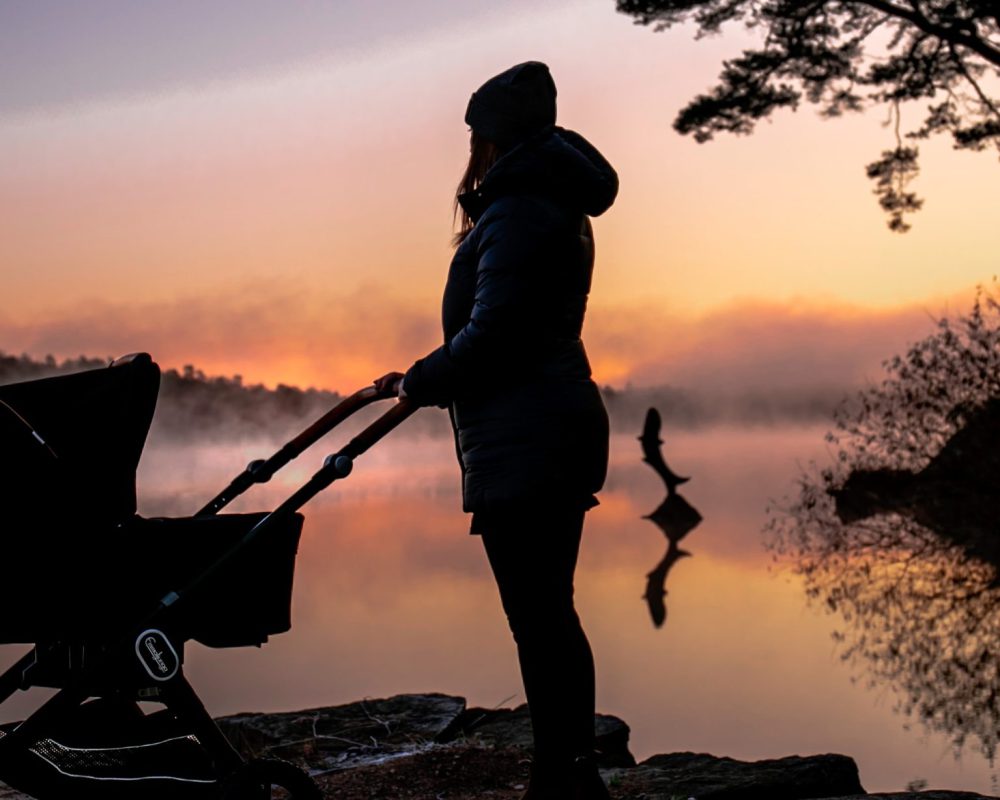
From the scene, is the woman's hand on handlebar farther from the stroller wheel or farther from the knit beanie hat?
the stroller wheel

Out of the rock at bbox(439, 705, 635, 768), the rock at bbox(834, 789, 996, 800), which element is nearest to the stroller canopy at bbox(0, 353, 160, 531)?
the rock at bbox(834, 789, 996, 800)

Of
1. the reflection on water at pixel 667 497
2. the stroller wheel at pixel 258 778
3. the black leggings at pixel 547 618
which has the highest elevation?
the reflection on water at pixel 667 497

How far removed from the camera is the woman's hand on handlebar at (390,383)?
362 centimetres

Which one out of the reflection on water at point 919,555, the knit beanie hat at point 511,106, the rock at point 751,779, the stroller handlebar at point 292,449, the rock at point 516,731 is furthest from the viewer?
the reflection on water at point 919,555

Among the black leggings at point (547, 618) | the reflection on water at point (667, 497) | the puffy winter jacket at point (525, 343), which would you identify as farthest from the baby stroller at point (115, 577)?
the reflection on water at point (667, 497)

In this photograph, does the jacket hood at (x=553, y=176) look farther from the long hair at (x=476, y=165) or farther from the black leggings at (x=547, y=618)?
the black leggings at (x=547, y=618)

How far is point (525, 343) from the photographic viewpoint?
331cm

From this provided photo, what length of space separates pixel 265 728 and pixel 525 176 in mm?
3600

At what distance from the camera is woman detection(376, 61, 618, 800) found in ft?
10.8

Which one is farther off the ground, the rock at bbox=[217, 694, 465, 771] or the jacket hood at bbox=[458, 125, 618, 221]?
the jacket hood at bbox=[458, 125, 618, 221]

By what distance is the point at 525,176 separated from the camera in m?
3.35

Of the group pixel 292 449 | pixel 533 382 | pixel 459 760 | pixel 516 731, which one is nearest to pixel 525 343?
pixel 533 382

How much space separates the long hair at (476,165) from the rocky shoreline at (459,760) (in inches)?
87.4

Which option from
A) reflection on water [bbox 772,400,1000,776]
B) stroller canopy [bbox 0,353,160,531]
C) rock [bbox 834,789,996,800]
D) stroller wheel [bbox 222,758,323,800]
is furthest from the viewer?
reflection on water [bbox 772,400,1000,776]
